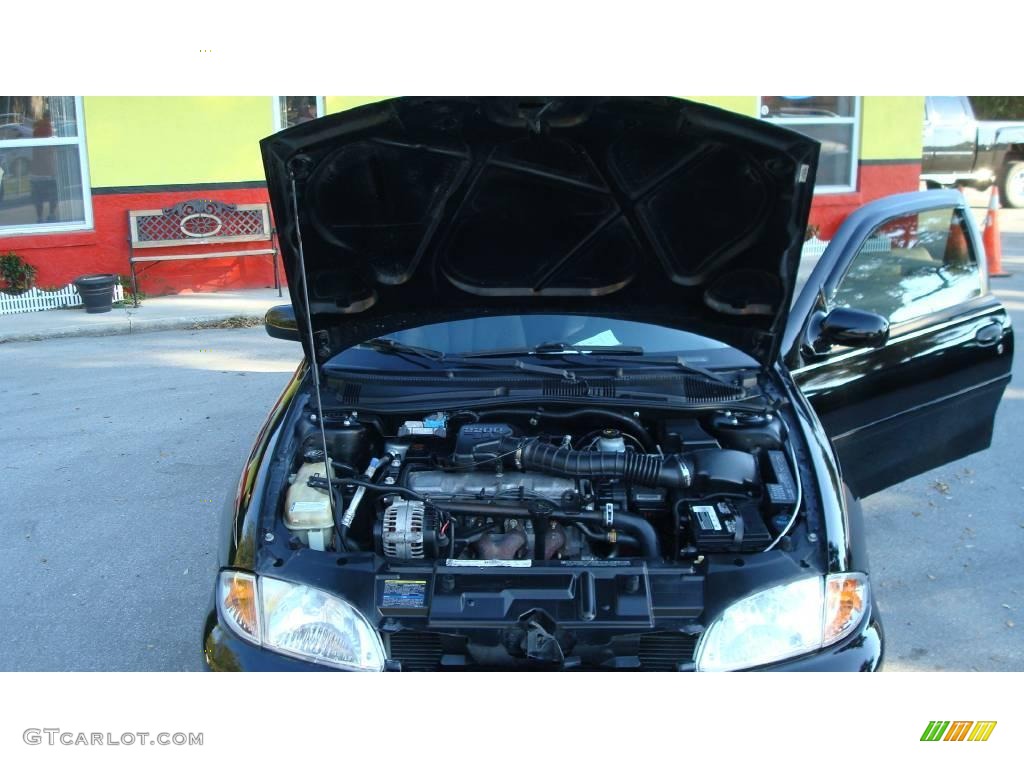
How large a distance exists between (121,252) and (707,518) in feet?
30.5

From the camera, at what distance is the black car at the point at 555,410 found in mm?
2756

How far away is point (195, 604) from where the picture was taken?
421 cm

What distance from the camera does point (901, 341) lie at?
4605mm

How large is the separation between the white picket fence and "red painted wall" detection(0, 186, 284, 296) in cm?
18

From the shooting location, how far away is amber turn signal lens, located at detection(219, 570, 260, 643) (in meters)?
2.80

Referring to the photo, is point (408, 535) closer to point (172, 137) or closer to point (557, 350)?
point (557, 350)

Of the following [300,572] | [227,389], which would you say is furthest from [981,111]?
[300,572]

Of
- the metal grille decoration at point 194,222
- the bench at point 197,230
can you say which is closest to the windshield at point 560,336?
the bench at point 197,230

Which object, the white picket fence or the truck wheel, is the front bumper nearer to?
the white picket fence

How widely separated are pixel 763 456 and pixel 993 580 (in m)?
1.66

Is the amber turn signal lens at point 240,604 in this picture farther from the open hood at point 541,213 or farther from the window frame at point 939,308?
the window frame at point 939,308

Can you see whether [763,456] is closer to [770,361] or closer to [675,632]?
[770,361]

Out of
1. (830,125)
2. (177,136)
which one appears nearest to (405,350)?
(177,136)

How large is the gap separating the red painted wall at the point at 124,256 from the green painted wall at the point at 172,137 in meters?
0.20
